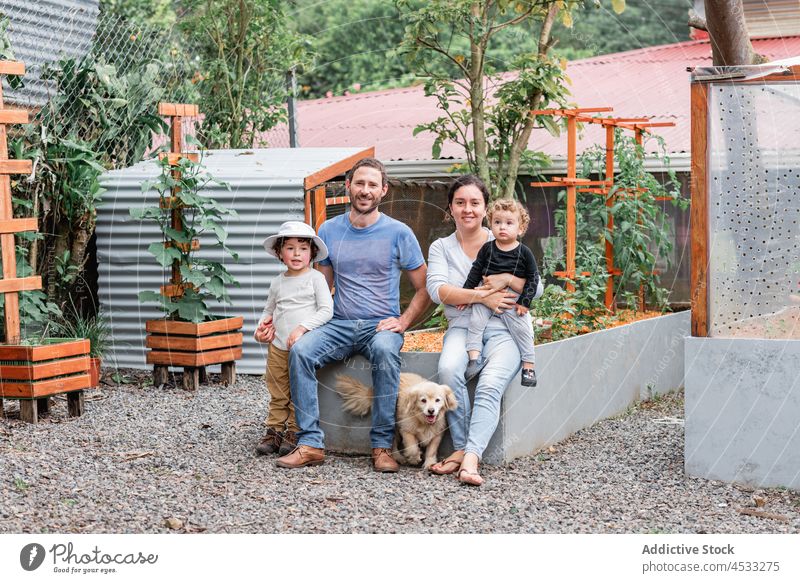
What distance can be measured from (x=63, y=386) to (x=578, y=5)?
4947 millimetres

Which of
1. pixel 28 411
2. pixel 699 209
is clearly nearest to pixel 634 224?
pixel 699 209

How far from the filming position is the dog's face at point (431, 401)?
201 inches

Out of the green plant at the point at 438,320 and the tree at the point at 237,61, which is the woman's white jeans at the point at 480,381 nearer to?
the green plant at the point at 438,320

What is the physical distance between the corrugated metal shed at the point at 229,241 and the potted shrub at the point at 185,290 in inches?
11.5

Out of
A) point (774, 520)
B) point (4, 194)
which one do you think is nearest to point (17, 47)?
point (4, 194)

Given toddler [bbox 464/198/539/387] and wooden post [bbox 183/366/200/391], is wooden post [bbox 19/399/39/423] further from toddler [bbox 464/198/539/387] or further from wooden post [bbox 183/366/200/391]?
toddler [bbox 464/198/539/387]

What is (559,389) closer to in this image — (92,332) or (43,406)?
(43,406)

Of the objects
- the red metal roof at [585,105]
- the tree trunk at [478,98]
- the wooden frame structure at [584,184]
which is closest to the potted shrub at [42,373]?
the wooden frame structure at [584,184]

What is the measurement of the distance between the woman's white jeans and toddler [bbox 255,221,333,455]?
69cm

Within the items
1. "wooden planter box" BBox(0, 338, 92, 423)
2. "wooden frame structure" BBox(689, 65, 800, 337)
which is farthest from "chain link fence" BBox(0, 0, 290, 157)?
"wooden frame structure" BBox(689, 65, 800, 337)

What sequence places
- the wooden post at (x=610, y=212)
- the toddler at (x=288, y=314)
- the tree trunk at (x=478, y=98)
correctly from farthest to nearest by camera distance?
the wooden post at (x=610, y=212) < the tree trunk at (x=478, y=98) < the toddler at (x=288, y=314)

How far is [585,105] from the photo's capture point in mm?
12180

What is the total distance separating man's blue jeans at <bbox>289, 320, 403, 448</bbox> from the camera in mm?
5328

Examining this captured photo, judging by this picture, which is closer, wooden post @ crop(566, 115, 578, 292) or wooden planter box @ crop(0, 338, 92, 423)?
wooden planter box @ crop(0, 338, 92, 423)
